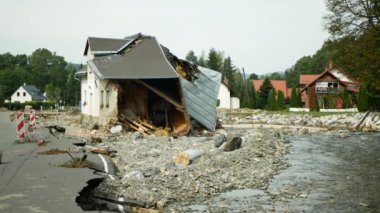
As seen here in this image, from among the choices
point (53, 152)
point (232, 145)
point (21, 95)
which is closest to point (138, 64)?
point (232, 145)

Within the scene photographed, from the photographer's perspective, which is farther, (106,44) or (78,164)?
(106,44)

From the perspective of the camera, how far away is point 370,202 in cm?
1159

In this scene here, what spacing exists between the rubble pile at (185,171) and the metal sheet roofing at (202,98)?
541 cm

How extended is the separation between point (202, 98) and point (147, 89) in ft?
12.5

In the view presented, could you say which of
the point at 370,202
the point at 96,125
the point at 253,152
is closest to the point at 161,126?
the point at 96,125

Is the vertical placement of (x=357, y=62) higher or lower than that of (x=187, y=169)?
higher

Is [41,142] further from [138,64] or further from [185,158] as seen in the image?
[138,64]

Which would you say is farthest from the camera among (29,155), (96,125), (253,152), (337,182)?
(96,125)

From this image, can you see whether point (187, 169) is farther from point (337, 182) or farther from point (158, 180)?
point (337, 182)

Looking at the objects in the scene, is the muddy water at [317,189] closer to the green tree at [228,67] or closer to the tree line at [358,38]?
the tree line at [358,38]

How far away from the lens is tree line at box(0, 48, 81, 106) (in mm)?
117000

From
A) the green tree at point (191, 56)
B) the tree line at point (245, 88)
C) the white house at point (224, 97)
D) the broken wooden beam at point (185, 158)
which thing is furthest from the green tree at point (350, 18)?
the green tree at point (191, 56)

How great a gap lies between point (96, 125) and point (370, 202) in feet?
69.6

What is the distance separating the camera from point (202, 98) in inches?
1194
